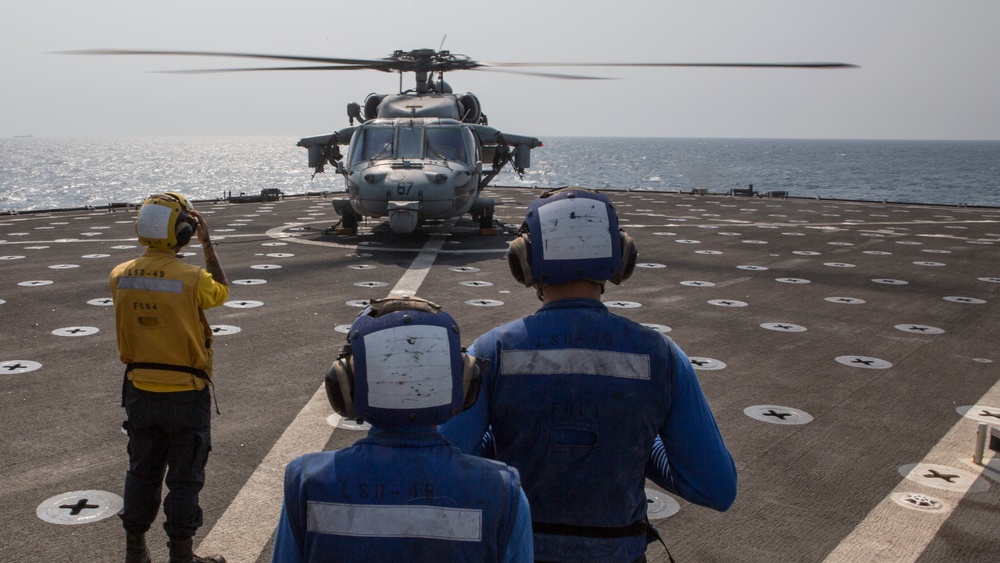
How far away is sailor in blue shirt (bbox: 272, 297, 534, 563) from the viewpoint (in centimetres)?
194

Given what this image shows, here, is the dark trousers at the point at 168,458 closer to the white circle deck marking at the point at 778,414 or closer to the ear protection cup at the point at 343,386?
the ear protection cup at the point at 343,386

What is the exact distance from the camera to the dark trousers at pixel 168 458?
4.23 meters

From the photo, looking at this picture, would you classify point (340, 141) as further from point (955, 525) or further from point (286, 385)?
point (955, 525)

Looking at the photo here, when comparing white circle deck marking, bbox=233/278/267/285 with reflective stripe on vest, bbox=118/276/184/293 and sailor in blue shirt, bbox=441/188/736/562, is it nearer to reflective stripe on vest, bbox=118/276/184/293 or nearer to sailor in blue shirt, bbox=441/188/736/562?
reflective stripe on vest, bbox=118/276/184/293

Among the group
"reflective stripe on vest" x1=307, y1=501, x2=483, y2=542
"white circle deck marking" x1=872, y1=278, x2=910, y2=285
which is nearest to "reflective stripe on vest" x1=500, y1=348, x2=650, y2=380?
"reflective stripe on vest" x1=307, y1=501, x2=483, y2=542

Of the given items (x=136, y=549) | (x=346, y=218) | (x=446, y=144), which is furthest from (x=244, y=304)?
(x=446, y=144)

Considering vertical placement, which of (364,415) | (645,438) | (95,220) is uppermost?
(364,415)

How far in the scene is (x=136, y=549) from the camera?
13.8 ft

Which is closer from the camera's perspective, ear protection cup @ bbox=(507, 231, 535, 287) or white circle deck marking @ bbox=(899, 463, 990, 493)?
ear protection cup @ bbox=(507, 231, 535, 287)

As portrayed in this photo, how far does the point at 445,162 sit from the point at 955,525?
1412 cm

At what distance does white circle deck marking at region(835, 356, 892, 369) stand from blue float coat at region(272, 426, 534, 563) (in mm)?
7384

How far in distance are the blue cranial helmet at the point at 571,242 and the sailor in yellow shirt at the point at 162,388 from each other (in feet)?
7.78

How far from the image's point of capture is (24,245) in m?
16.9

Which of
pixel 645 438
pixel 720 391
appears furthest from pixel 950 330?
pixel 645 438
